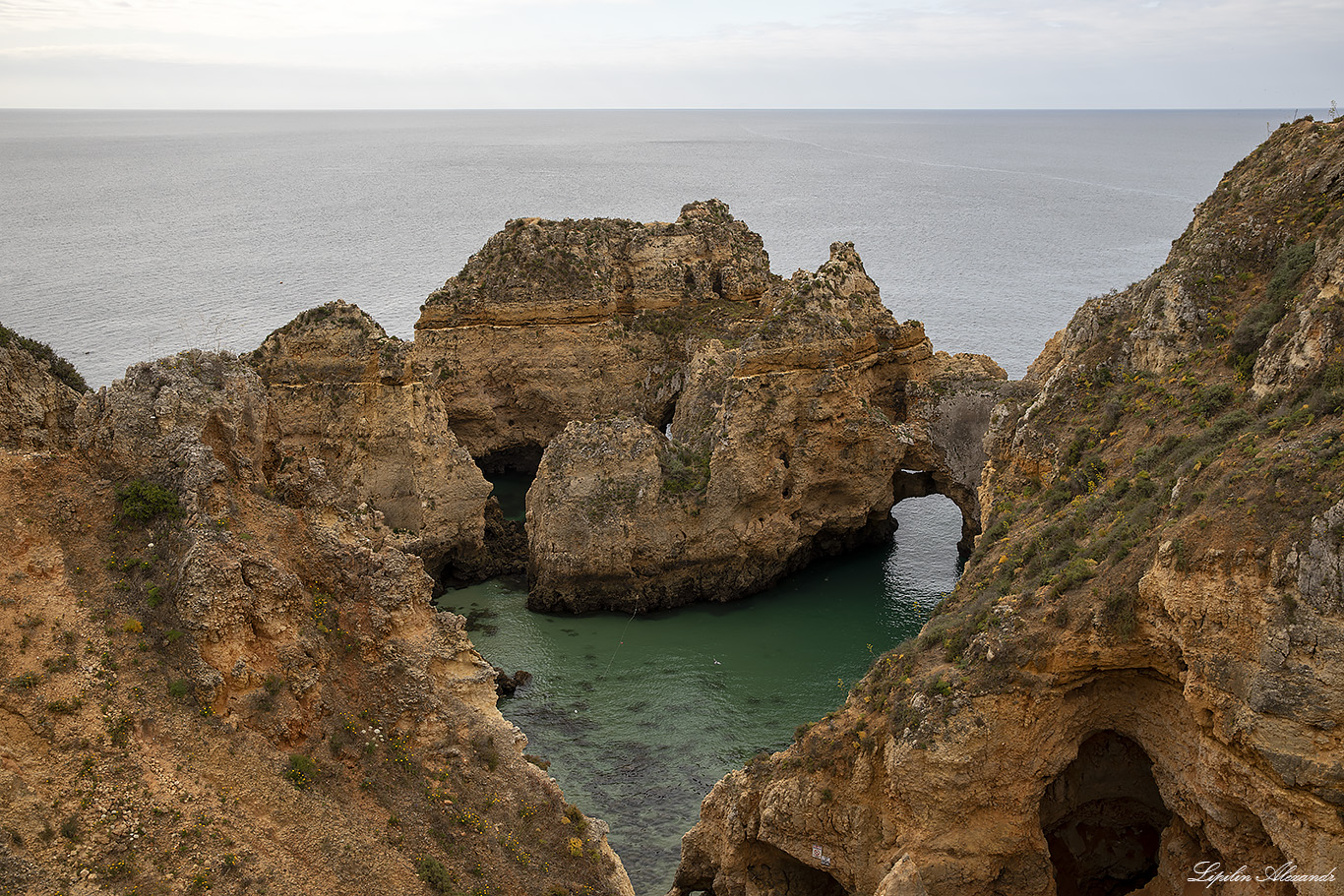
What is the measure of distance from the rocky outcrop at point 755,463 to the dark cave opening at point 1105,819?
18.6 meters

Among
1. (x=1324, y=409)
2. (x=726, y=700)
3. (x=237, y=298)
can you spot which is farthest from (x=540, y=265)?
(x=237, y=298)

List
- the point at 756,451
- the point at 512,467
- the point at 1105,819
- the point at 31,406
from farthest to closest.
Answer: the point at 512,467 < the point at 756,451 < the point at 31,406 < the point at 1105,819

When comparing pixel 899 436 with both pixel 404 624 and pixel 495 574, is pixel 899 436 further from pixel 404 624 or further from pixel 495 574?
pixel 404 624

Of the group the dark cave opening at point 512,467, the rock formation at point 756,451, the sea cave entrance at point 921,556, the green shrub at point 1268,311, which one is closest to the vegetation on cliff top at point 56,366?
the rock formation at point 756,451

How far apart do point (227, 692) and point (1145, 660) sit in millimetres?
14742

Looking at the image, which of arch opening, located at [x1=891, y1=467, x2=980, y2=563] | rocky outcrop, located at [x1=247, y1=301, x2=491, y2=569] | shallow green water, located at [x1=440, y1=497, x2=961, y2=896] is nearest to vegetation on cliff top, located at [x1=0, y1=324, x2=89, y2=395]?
rocky outcrop, located at [x1=247, y1=301, x2=491, y2=569]

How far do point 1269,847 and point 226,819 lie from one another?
15554mm

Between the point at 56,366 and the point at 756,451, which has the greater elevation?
the point at 56,366

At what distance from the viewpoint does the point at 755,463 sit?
3844 centimetres

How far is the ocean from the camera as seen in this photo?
32.0m

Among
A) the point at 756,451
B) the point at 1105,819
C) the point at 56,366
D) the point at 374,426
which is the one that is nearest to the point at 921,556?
the point at 756,451

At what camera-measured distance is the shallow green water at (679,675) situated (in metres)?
28.6

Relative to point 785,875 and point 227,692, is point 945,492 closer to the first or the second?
point 785,875

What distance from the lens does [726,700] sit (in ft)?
110
